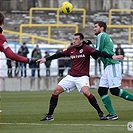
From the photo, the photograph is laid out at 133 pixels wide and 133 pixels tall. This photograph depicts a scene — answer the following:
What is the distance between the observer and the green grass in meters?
14.4

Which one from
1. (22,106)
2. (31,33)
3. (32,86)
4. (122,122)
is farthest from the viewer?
(31,33)

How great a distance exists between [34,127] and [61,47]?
25158 millimetres

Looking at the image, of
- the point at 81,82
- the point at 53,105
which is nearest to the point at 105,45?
the point at 81,82

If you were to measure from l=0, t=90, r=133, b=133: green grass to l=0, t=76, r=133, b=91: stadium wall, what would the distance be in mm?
9403

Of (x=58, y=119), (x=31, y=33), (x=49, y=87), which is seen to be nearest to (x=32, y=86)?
(x=49, y=87)

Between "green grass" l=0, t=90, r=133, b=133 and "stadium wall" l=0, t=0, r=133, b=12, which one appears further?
"stadium wall" l=0, t=0, r=133, b=12

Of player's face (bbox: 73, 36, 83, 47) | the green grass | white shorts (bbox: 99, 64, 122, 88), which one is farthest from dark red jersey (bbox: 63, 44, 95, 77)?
the green grass

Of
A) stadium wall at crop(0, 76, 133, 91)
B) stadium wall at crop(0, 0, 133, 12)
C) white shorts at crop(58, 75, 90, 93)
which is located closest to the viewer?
→ white shorts at crop(58, 75, 90, 93)

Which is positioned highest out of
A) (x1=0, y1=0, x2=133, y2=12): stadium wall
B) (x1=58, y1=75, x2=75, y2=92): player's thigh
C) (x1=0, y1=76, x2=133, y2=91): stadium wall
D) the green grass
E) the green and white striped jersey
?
the green and white striped jersey

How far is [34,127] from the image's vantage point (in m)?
14.8

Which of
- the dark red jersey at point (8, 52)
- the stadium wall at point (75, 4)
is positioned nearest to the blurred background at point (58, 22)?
the stadium wall at point (75, 4)

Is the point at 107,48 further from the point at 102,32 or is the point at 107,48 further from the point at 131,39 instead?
the point at 131,39

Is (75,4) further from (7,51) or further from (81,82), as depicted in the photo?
(7,51)

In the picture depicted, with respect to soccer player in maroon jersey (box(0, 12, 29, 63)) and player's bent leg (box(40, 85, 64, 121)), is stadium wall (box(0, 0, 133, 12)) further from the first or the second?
soccer player in maroon jersey (box(0, 12, 29, 63))
